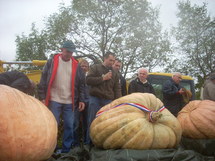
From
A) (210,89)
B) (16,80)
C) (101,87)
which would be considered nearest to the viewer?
(16,80)

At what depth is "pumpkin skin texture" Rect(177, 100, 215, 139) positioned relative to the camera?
2633 mm

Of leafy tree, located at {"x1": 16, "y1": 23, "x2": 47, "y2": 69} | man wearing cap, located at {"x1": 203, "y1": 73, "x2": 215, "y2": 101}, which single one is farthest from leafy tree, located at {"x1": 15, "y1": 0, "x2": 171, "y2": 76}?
man wearing cap, located at {"x1": 203, "y1": 73, "x2": 215, "y2": 101}

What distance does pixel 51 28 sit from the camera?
21.3m

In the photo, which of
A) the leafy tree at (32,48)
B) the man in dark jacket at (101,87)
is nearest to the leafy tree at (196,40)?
the leafy tree at (32,48)

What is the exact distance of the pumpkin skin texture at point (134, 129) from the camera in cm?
209

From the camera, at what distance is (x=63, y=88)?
3.45m

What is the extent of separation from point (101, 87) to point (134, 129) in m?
1.94

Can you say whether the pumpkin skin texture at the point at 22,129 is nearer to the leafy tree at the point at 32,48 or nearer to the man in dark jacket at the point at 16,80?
the man in dark jacket at the point at 16,80

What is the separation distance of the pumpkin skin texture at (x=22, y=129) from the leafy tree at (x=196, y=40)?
68.9 feet

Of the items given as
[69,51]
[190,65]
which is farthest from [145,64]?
[69,51]

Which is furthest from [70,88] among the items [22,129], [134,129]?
[22,129]

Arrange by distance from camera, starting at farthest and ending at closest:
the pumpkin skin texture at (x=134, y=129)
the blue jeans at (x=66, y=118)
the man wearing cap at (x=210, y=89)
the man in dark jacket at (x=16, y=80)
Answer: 1. the man wearing cap at (x=210, y=89)
2. the blue jeans at (x=66, y=118)
3. the man in dark jacket at (x=16, y=80)
4. the pumpkin skin texture at (x=134, y=129)

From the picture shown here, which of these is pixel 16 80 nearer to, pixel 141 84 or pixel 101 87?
pixel 101 87

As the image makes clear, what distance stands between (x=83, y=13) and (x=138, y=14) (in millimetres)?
5453
